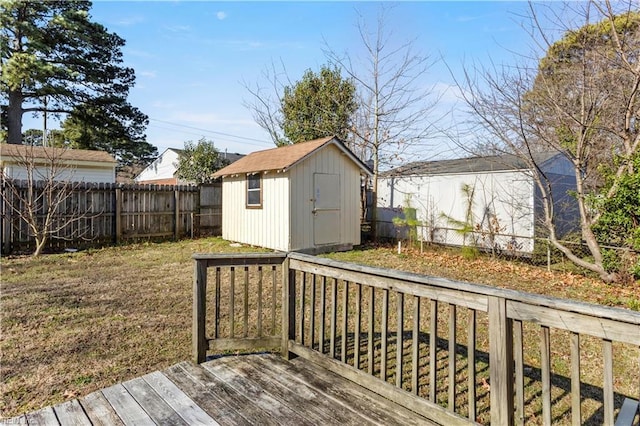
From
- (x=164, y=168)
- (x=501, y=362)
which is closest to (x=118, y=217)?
(x=501, y=362)

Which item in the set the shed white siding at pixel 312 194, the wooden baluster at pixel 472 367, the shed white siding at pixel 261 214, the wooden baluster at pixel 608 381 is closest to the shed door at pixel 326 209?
the shed white siding at pixel 312 194

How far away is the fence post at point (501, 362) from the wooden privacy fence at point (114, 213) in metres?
9.76

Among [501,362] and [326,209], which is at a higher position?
[326,209]

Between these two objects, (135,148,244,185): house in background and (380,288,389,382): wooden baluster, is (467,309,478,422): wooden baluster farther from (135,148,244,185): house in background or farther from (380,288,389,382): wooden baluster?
(135,148,244,185): house in background

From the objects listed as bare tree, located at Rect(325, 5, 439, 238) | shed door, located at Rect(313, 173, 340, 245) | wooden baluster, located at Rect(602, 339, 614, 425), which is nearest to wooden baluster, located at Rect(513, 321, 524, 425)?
wooden baluster, located at Rect(602, 339, 614, 425)

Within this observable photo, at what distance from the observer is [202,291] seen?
3.01 metres

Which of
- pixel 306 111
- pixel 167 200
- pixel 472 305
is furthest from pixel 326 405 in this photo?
pixel 306 111

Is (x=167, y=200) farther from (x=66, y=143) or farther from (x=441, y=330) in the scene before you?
(x=66, y=143)

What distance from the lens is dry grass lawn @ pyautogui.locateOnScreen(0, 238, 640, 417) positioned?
2.98 metres

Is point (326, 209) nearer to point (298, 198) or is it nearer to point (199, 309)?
point (298, 198)

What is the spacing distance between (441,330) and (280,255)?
233cm

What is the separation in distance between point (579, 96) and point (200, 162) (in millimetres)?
15016

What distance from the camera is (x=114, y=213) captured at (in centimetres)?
1036

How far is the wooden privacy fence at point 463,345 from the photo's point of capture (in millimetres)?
1722
